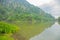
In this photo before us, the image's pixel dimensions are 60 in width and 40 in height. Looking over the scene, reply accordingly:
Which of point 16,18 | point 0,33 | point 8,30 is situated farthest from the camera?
point 16,18

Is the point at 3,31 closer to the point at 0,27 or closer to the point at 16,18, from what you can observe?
the point at 0,27

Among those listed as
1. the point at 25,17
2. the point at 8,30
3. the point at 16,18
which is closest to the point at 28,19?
the point at 25,17

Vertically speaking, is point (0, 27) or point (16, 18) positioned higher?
point (16, 18)

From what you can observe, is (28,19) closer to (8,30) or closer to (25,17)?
(25,17)

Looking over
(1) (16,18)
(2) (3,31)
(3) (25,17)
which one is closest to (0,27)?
(2) (3,31)

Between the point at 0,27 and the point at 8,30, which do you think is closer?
the point at 0,27

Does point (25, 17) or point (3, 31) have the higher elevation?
point (25, 17)

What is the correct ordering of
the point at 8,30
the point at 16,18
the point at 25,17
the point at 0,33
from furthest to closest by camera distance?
1. the point at 25,17
2. the point at 16,18
3. the point at 8,30
4. the point at 0,33

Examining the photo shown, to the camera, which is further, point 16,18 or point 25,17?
point 25,17

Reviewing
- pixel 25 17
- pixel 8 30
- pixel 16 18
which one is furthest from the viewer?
pixel 25 17
